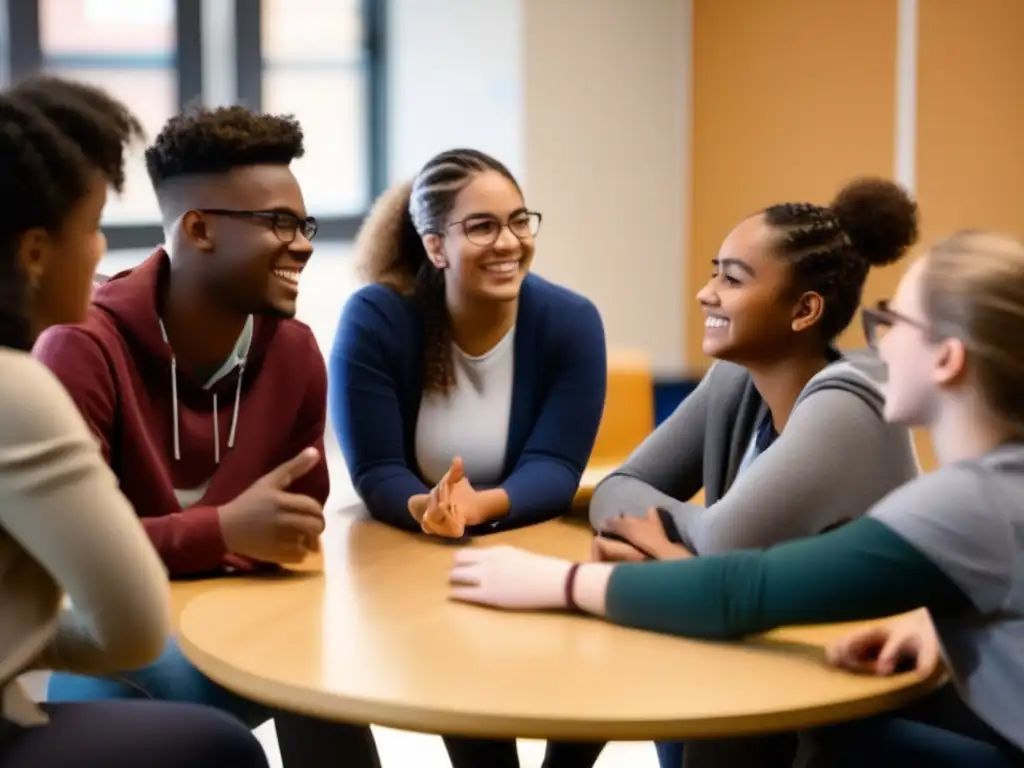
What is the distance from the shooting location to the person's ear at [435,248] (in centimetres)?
241

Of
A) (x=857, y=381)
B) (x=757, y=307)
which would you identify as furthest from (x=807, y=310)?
(x=857, y=381)

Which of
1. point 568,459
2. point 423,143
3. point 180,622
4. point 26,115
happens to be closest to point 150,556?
point 180,622

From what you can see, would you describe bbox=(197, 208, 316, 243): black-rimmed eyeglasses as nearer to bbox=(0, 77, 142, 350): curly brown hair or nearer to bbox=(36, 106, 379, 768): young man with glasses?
bbox=(36, 106, 379, 768): young man with glasses

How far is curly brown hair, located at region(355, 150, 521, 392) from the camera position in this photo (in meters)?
2.36

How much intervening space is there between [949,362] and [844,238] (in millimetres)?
609

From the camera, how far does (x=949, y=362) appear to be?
1.43m

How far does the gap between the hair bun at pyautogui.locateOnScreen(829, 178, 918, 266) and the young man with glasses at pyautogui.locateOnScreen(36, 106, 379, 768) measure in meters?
0.83

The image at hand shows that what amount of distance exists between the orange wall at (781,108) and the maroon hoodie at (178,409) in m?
2.39

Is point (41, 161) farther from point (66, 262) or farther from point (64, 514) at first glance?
point (64, 514)

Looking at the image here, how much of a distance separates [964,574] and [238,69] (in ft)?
11.3

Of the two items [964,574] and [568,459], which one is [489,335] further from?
[964,574]

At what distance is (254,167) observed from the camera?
205 cm

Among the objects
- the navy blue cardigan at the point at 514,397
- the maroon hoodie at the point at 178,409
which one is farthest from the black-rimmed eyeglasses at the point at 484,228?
the maroon hoodie at the point at 178,409

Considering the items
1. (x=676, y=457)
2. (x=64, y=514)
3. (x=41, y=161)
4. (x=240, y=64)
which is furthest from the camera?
(x=240, y=64)
